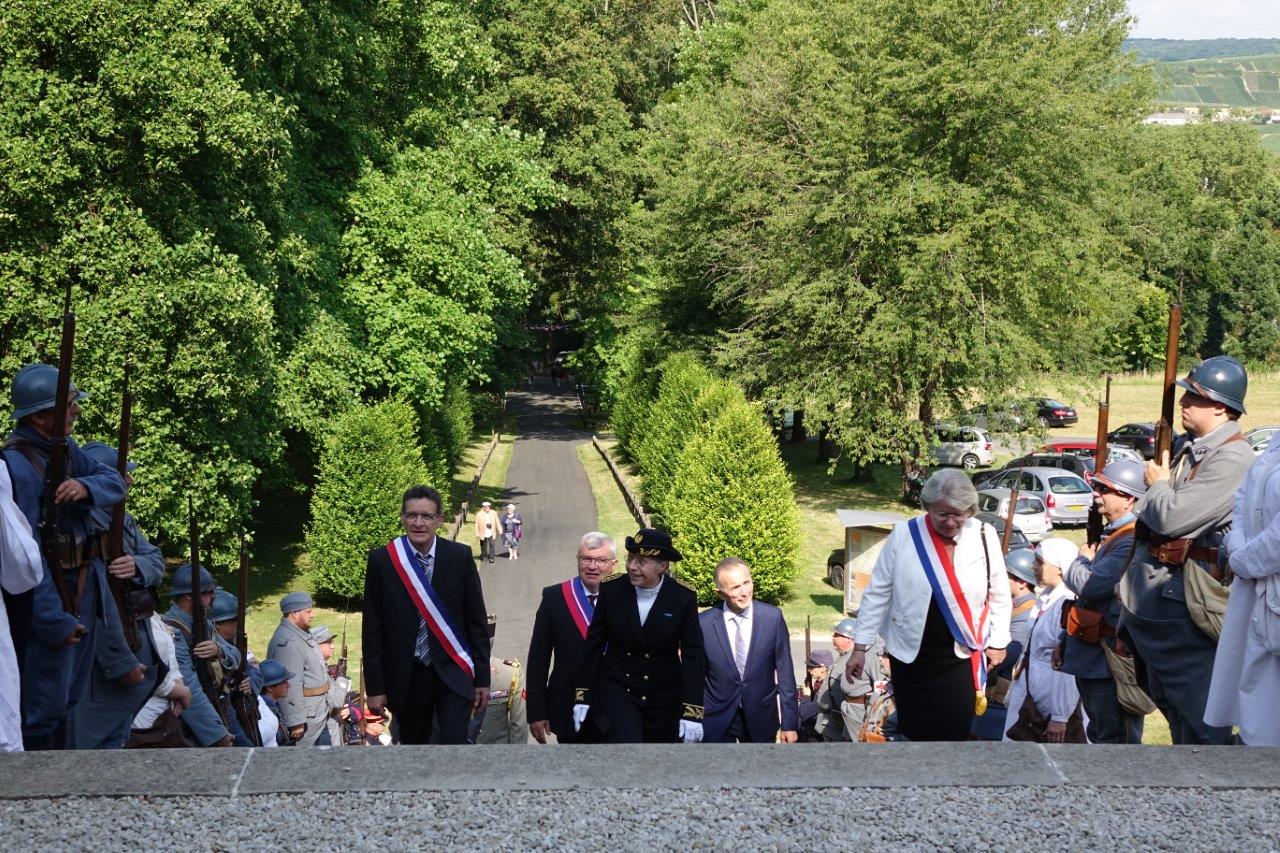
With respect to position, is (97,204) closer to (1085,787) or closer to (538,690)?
(538,690)

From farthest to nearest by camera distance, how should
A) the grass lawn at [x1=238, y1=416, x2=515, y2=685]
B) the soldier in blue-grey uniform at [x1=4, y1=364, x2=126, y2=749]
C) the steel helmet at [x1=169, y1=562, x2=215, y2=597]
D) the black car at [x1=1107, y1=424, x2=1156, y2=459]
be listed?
1. the black car at [x1=1107, y1=424, x2=1156, y2=459]
2. the grass lawn at [x1=238, y1=416, x2=515, y2=685]
3. the steel helmet at [x1=169, y1=562, x2=215, y2=597]
4. the soldier in blue-grey uniform at [x1=4, y1=364, x2=126, y2=749]

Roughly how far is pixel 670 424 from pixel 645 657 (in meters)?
30.9

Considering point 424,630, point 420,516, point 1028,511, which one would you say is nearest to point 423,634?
point 424,630

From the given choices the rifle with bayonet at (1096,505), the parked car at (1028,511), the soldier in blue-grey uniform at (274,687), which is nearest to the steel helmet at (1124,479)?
the rifle with bayonet at (1096,505)

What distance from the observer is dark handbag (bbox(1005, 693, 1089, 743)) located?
344 inches

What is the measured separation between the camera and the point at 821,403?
38.6m

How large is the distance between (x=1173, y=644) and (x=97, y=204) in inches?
758

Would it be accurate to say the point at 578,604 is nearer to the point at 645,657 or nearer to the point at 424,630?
the point at 645,657

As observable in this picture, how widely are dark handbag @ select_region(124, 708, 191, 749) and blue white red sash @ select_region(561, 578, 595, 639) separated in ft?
7.98

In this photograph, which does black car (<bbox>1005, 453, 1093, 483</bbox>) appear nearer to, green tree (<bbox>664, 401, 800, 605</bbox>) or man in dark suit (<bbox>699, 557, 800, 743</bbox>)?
green tree (<bbox>664, 401, 800, 605</bbox>)

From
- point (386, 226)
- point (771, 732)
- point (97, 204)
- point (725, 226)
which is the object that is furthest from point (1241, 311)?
point (771, 732)

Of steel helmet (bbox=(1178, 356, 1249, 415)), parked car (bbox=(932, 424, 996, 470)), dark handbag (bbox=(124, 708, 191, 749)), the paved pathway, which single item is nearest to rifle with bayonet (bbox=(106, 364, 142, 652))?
dark handbag (bbox=(124, 708, 191, 749))

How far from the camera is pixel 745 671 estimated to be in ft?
28.3

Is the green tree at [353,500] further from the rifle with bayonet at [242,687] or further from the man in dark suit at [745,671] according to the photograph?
the man in dark suit at [745,671]
